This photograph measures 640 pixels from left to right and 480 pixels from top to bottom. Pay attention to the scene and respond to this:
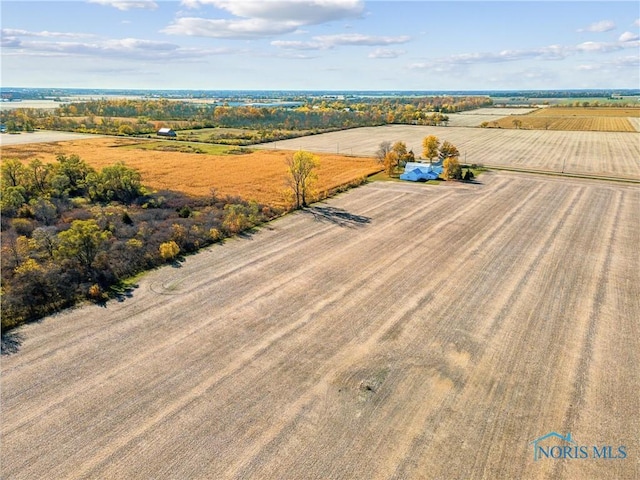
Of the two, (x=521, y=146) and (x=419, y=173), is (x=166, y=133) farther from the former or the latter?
(x=521, y=146)

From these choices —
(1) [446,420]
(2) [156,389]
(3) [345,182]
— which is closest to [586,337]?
(1) [446,420]

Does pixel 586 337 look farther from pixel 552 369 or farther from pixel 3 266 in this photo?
pixel 3 266

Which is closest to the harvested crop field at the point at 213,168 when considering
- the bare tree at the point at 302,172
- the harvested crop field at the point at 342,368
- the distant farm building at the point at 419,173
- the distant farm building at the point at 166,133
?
the bare tree at the point at 302,172

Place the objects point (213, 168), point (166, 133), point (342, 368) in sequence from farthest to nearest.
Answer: point (166, 133), point (213, 168), point (342, 368)

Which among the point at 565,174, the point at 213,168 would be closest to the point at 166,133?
the point at 213,168

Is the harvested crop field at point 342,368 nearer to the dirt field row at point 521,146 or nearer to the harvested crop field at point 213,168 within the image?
the harvested crop field at point 213,168

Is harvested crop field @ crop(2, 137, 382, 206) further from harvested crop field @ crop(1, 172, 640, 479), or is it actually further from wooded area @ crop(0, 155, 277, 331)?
harvested crop field @ crop(1, 172, 640, 479)
